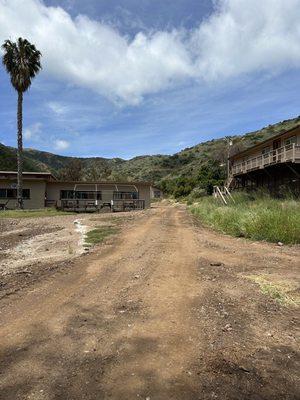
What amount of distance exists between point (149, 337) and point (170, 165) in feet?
363

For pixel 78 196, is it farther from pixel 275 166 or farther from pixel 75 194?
pixel 275 166

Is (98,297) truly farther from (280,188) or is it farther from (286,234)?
(280,188)

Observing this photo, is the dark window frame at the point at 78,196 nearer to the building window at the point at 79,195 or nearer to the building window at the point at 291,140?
the building window at the point at 79,195

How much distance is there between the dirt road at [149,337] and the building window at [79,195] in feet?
107

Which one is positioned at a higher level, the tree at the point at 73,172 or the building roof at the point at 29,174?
the tree at the point at 73,172

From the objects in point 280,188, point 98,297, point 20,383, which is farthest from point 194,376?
point 280,188

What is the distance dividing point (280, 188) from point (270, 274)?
24148 millimetres

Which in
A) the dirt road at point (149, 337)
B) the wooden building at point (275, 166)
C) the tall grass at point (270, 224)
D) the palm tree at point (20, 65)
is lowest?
the dirt road at point (149, 337)

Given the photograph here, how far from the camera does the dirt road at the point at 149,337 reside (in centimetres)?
349

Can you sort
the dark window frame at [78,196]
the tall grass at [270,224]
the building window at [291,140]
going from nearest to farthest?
the tall grass at [270,224] < the building window at [291,140] < the dark window frame at [78,196]

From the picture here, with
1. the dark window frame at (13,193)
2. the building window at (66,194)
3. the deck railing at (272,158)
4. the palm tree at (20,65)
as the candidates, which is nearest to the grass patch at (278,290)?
the deck railing at (272,158)

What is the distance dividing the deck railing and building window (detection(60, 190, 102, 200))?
13.6 metres

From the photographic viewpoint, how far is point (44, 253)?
11.2 m

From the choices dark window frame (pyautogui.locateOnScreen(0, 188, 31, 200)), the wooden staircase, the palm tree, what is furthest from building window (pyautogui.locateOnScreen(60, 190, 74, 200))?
the wooden staircase
